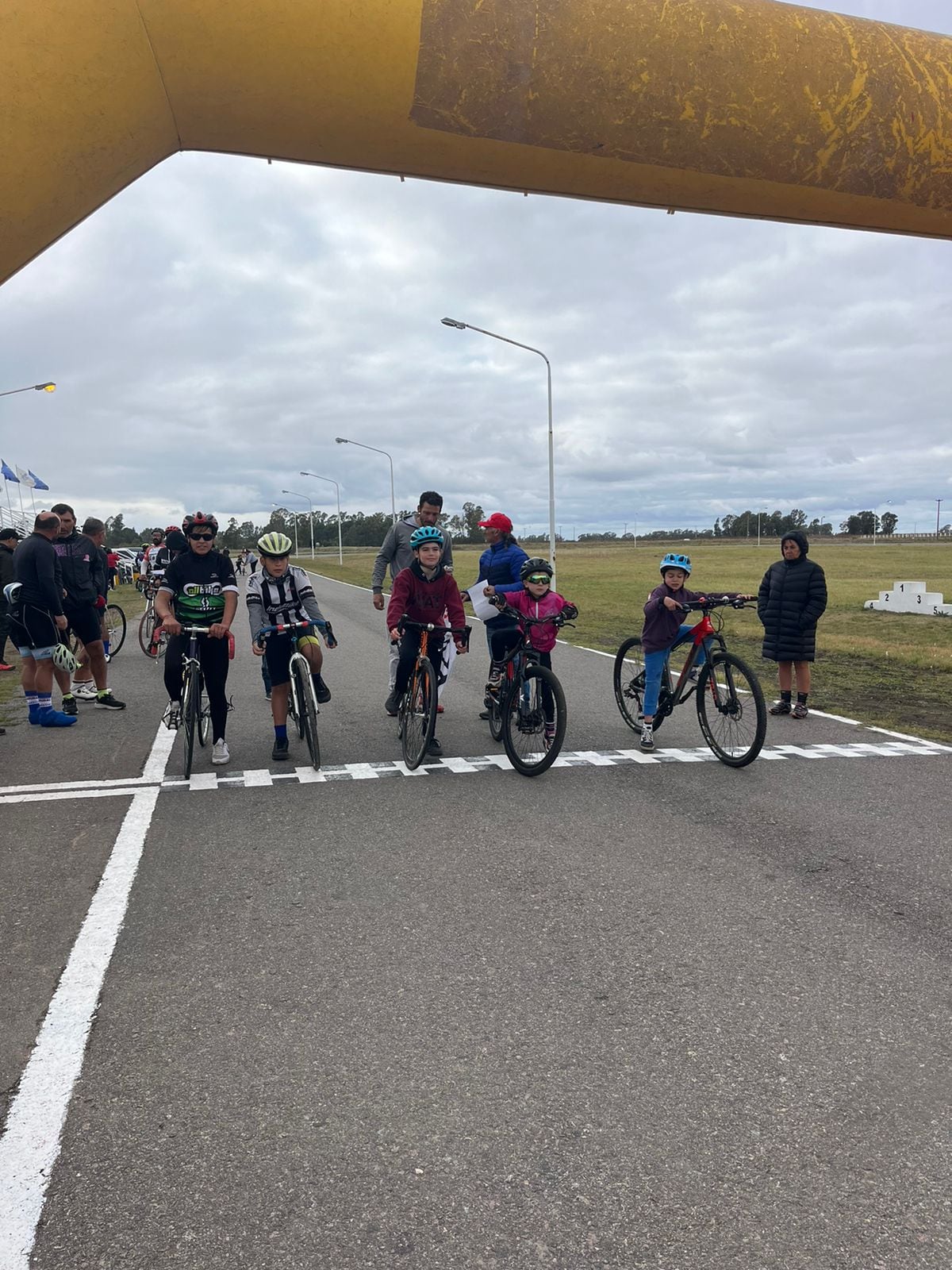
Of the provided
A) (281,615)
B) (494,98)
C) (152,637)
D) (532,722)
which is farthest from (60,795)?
(152,637)

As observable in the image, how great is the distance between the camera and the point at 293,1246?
7.35 feet

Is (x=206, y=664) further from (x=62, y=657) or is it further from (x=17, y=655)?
(x=17, y=655)

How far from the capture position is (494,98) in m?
4.91

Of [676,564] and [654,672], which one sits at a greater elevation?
[676,564]

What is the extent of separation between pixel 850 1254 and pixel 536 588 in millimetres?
5705

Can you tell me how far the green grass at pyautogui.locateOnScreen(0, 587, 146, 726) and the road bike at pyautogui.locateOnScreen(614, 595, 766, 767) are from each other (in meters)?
6.81

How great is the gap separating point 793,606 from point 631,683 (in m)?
2.04

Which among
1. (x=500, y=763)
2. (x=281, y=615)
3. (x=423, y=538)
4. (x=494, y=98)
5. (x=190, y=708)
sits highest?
(x=494, y=98)

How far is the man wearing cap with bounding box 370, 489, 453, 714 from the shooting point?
8.65m

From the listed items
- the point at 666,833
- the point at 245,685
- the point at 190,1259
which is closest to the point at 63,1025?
the point at 190,1259

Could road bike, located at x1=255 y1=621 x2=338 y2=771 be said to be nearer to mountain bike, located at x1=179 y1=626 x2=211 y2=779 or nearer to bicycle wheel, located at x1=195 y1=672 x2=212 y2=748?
mountain bike, located at x1=179 y1=626 x2=211 y2=779

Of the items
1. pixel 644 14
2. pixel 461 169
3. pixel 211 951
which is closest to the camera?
pixel 211 951

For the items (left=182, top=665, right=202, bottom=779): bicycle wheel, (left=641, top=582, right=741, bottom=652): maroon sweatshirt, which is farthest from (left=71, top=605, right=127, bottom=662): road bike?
(left=641, top=582, right=741, bottom=652): maroon sweatshirt

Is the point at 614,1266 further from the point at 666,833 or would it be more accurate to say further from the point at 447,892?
the point at 666,833
